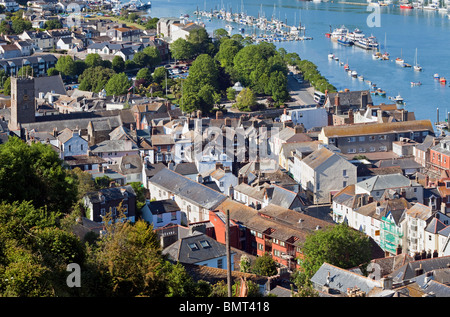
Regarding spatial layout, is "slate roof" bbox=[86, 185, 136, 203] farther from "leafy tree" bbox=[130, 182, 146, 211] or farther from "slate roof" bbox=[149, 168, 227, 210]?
"slate roof" bbox=[149, 168, 227, 210]

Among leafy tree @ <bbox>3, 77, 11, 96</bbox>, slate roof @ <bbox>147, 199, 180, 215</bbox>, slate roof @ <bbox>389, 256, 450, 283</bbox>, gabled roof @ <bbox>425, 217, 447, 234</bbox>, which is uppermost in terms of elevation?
slate roof @ <bbox>389, 256, 450, 283</bbox>

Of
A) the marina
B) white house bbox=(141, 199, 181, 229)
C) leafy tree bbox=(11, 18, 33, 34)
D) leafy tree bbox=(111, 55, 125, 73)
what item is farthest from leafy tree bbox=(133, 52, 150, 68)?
white house bbox=(141, 199, 181, 229)

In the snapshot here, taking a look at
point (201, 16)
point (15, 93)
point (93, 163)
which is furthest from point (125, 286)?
point (201, 16)

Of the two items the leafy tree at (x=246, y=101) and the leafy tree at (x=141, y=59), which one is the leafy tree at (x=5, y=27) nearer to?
the leafy tree at (x=141, y=59)

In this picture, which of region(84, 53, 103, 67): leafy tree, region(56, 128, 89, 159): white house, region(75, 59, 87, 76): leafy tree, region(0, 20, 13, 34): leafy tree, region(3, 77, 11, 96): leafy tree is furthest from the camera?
region(0, 20, 13, 34): leafy tree

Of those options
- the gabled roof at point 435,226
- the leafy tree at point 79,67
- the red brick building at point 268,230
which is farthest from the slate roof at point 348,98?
the leafy tree at point 79,67

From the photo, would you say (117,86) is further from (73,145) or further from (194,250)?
(194,250)

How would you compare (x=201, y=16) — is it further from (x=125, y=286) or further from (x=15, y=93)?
(x=125, y=286)
